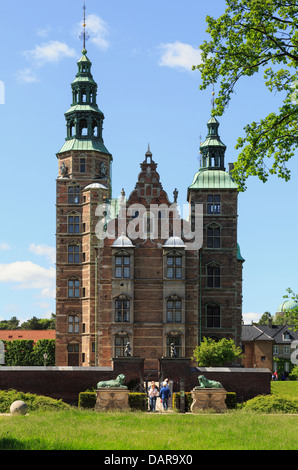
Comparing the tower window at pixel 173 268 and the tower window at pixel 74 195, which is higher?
the tower window at pixel 74 195

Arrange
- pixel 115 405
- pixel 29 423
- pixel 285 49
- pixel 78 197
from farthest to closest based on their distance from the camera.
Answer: pixel 78 197 < pixel 115 405 < pixel 29 423 < pixel 285 49

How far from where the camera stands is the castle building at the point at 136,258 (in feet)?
183

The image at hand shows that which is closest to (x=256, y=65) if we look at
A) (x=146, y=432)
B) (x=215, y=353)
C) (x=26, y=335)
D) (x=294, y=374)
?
(x=146, y=432)

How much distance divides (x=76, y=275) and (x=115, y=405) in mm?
29035

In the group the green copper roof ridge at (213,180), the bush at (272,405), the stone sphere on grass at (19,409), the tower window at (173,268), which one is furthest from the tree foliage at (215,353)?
the stone sphere on grass at (19,409)

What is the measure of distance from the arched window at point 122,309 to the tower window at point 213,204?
10993mm

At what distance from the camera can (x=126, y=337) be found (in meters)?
55.2

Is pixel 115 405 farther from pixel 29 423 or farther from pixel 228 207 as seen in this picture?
pixel 228 207

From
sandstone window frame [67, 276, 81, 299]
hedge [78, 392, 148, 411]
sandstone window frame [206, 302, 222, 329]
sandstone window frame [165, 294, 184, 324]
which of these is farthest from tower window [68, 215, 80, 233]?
hedge [78, 392, 148, 411]

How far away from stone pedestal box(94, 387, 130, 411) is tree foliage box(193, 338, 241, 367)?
19.5 meters

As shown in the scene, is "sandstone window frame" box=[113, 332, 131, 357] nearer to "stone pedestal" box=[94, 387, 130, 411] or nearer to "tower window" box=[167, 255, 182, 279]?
"tower window" box=[167, 255, 182, 279]

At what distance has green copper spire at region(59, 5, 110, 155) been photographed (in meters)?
65.6

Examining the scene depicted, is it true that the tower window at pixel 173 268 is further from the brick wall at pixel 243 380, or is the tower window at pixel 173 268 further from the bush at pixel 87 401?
the bush at pixel 87 401

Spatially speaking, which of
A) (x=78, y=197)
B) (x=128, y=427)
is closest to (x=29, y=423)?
(x=128, y=427)
